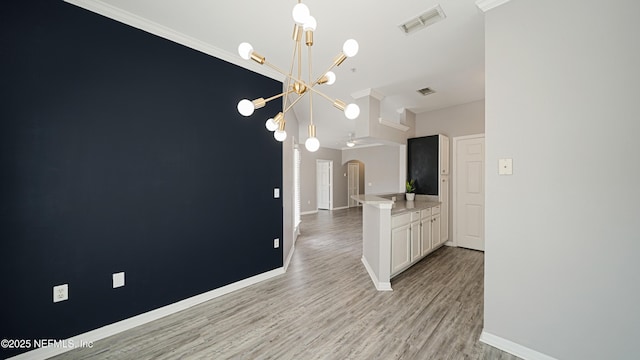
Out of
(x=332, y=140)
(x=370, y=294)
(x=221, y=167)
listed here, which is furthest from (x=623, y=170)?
(x=332, y=140)

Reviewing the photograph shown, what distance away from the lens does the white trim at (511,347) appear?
1.68 metres

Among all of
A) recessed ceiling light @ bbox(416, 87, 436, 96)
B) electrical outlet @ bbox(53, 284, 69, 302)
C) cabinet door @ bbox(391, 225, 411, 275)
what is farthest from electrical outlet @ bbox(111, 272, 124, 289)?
recessed ceiling light @ bbox(416, 87, 436, 96)

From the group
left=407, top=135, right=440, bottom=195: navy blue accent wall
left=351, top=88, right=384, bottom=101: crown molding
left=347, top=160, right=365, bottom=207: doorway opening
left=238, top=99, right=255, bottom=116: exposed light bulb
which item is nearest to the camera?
left=238, top=99, right=255, bottom=116: exposed light bulb

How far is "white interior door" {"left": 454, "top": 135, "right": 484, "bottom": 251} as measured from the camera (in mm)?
4242

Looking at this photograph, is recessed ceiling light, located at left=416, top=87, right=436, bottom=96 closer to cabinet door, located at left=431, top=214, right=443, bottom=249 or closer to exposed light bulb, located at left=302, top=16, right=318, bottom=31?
cabinet door, located at left=431, top=214, right=443, bottom=249

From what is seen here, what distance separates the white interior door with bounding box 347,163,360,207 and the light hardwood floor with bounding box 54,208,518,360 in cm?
738

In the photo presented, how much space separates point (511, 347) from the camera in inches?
69.6

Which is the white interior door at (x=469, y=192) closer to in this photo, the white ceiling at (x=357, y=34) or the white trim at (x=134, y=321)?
the white ceiling at (x=357, y=34)

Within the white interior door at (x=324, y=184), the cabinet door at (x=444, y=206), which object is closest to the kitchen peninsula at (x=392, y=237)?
the cabinet door at (x=444, y=206)

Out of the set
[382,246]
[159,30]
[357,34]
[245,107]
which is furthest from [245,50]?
[382,246]

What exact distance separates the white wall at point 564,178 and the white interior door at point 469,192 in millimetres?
2824

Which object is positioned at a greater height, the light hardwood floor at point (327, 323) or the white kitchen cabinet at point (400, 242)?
the white kitchen cabinet at point (400, 242)

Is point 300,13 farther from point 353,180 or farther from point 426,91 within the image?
point 353,180

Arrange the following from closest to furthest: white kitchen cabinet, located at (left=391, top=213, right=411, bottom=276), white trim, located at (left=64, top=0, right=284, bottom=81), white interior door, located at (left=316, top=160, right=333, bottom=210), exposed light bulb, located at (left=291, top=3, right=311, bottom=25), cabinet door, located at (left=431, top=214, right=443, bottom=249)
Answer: exposed light bulb, located at (left=291, top=3, right=311, bottom=25), white trim, located at (left=64, top=0, right=284, bottom=81), white kitchen cabinet, located at (left=391, top=213, right=411, bottom=276), cabinet door, located at (left=431, top=214, right=443, bottom=249), white interior door, located at (left=316, top=160, right=333, bottom=210)
